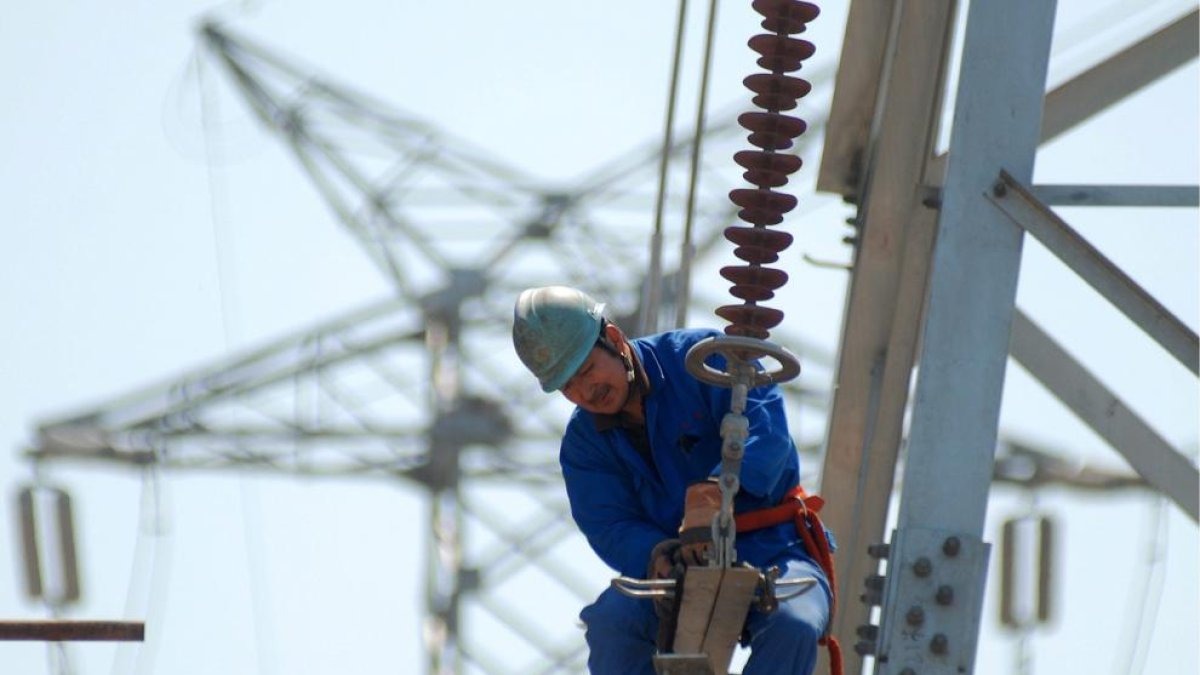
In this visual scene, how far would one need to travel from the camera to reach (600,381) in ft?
29.4

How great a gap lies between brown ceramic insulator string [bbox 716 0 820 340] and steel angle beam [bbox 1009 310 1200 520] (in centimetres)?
106

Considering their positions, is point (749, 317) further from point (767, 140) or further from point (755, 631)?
point (755, 631)

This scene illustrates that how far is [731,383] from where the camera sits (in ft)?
28.3

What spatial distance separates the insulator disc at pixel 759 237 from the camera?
8867 millimetres

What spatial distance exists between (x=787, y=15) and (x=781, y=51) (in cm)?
10

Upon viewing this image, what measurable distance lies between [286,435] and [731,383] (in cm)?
1472

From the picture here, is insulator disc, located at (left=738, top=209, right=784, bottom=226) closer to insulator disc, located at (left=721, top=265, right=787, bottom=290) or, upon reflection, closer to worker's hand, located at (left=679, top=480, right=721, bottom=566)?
insulator disc, located at (left=721, top=265, right=787, bottom=290)

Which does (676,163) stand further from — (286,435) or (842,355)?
(842,355)

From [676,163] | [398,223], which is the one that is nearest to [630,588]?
[398,223]

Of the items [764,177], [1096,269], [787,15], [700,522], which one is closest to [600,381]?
[700,522]

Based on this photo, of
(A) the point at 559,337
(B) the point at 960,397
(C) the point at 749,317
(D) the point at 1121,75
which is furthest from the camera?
(D) the point at 1121,75

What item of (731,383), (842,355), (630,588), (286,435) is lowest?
(630,588)

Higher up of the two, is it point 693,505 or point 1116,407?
point 1116,407

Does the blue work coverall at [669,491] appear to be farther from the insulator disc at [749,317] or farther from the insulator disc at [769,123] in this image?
the insulator disc at [769,123]
